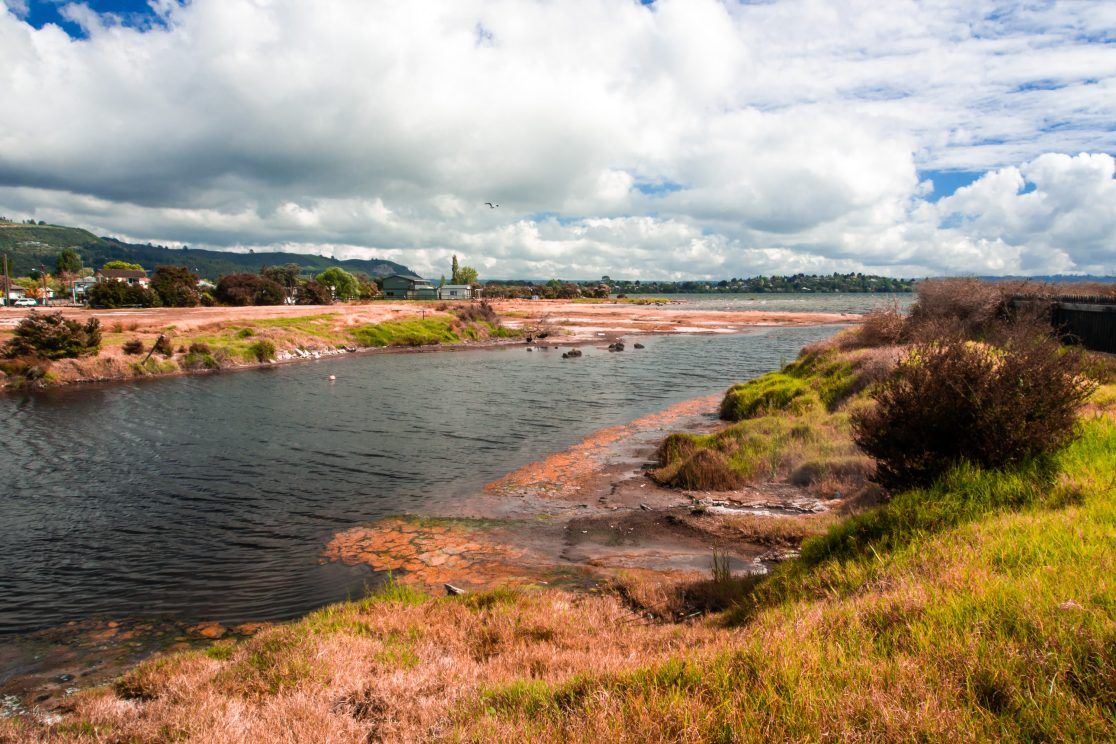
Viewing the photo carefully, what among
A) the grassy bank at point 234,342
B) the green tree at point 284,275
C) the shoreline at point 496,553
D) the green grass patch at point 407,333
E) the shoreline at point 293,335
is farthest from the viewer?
the green tree at point 284,275

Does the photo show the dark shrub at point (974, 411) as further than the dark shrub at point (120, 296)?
No

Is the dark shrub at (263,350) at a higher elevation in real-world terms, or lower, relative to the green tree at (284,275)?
lower

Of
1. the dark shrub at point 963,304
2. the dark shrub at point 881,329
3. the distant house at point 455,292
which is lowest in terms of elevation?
the dark shrub at point 881,329

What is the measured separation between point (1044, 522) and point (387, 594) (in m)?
9.49

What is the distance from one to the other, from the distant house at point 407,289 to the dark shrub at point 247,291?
42.3 metres

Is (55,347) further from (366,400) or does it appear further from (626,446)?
(626,446)

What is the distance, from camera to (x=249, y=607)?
1076cm

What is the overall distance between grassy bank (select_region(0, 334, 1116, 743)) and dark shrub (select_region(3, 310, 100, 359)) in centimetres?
4405

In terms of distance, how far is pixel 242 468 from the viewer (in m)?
20.5

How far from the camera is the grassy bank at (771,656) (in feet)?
13.6

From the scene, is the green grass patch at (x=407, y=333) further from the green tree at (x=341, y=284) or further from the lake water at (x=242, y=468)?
the green tree at (x=341, y=284)

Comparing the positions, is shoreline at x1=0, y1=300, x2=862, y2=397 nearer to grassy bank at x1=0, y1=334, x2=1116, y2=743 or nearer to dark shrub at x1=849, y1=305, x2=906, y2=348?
dark shrub at x1=849, y1=305, x2=906, y2=348

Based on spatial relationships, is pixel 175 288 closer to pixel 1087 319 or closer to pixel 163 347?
pixel 163 347

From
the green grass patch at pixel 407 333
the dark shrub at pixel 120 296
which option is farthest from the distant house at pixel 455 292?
the green grass patch at pixel 407 333
